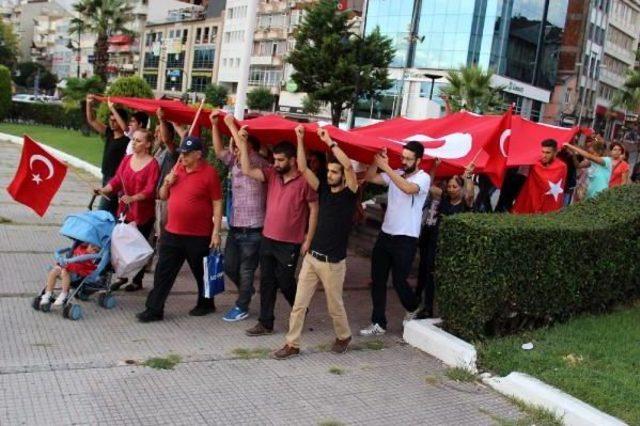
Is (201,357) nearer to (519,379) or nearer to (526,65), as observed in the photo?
(519,379)

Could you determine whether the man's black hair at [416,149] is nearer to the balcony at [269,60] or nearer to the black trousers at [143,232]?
the black trousers at [143,232]

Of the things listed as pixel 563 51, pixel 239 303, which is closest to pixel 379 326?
pixel 239 303

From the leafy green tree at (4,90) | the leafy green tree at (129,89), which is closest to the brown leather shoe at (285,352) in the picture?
the leafy green tree at (129,89)

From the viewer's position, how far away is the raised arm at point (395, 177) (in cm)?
550

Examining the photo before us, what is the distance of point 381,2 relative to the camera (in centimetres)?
6188

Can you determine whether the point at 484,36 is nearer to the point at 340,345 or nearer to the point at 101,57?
the point at 101,57

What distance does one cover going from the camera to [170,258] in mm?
5918

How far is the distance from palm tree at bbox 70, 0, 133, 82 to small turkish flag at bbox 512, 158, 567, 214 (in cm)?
3965

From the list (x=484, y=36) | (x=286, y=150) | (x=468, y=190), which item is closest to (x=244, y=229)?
(x=286, y=150)

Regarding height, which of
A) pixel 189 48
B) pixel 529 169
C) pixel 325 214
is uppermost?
pixel 189 48

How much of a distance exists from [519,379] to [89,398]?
3.09 meters

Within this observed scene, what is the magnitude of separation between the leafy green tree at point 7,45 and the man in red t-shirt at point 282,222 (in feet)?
303

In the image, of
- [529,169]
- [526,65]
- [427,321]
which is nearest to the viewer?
[427,321]

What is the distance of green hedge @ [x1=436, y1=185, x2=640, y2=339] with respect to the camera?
5.49 m
